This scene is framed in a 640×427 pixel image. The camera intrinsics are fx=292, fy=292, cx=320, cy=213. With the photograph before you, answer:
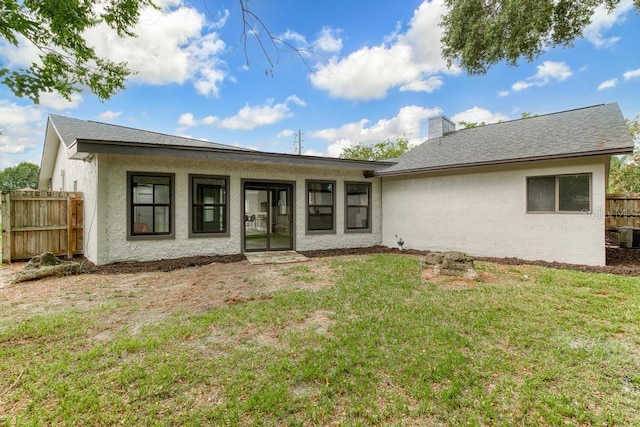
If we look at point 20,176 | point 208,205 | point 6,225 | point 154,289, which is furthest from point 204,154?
point 20,176

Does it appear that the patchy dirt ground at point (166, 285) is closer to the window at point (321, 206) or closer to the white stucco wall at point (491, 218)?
the white stucco wall at point (491, 218)

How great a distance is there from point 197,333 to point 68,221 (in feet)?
24.2

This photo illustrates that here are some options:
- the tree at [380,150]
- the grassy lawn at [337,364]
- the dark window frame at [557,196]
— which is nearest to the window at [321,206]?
the grassy lawn at [337,364]

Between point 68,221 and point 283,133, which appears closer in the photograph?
point 68,221

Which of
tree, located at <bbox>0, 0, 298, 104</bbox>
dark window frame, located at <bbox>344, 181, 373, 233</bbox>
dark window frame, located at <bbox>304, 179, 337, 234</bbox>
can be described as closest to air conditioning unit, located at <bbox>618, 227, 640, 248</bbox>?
dark window frame, located at <bbox>344, 181, 373, 233</bbox>

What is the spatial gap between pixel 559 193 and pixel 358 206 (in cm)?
570

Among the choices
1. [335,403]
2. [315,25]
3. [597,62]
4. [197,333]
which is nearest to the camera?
[335,403]

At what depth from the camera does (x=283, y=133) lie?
28.8 meters

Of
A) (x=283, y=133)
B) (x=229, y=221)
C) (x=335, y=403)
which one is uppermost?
(x=283, y=133)

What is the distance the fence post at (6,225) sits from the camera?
7168mm

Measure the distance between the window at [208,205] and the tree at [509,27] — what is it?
720 centimetres

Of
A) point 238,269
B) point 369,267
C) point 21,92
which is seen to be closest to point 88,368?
point 21,92

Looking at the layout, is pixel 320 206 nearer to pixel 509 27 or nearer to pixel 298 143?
pixel 509 27

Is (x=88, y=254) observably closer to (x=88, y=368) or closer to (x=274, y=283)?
(x=274, y=283)
